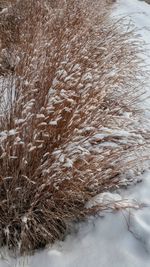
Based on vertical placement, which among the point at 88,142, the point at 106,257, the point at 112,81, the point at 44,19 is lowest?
the point at 106,257

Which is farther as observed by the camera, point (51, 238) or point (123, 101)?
point (123, 101)

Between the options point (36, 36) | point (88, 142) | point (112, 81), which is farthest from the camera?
point (36, 36)

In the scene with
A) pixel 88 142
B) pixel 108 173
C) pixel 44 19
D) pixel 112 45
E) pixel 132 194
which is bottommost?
pixel 132 194

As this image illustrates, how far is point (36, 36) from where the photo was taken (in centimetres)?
286

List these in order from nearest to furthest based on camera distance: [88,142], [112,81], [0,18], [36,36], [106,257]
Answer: [106,257], [88,142], [112,81], [36,36], [0,18]

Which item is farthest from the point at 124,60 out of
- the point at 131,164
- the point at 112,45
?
the point at 131,164

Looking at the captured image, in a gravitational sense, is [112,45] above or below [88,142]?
above

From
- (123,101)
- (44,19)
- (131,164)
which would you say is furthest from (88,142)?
(44,19)

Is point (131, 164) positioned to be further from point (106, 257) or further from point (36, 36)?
point (36, 36)

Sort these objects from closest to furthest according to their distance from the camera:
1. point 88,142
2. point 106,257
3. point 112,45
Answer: point 106,257, point 88,142, point 112,45

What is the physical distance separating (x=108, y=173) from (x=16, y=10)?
2.31 metres

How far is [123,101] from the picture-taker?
9.47 feet

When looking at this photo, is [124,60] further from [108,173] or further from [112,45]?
[108,173]

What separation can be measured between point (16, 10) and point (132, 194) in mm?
2385
